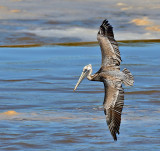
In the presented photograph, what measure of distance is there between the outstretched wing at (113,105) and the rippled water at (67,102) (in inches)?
13.4

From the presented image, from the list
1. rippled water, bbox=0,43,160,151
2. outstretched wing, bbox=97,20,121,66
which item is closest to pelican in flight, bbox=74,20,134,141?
outstretched wing, bbox=97,20,121,66

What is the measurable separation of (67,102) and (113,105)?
2276 millimetres

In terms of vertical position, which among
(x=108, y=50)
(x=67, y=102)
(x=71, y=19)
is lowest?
(x=67, y=102)

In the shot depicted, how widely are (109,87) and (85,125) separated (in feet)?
2.84

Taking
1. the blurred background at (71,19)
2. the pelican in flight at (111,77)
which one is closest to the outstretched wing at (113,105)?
the pelican in flight at (111,77)

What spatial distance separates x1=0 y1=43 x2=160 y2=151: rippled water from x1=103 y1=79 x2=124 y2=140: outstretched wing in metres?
0.34

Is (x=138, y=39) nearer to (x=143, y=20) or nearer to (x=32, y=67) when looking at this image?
(x=143, y=20)

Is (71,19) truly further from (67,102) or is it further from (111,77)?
(111,77)

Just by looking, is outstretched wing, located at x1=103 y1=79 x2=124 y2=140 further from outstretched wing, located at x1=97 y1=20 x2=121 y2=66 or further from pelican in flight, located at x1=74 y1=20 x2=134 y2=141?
outstretched wing, located at x1=97 y1=20 x2=121 y2=66

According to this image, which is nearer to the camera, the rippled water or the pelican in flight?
the pelican in flight

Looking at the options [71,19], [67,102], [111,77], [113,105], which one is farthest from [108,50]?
[71,19]

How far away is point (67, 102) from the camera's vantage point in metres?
9.52

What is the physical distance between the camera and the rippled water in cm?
765

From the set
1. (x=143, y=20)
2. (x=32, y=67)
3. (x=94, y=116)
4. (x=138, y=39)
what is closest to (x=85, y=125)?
(x=94, y=116)
